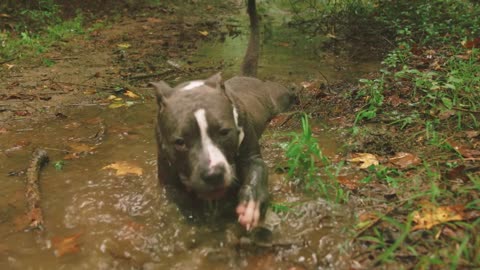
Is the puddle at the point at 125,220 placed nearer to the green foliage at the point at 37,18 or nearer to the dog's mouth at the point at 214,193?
the dog's mouth at the point at 214,193

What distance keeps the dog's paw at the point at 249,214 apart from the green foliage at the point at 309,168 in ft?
1.80

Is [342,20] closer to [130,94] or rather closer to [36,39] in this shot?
[130,94]

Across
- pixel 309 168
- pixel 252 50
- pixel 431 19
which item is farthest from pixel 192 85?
pixel 431 19

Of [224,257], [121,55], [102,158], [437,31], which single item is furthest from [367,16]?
[224,257]

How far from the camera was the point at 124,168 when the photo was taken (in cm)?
421

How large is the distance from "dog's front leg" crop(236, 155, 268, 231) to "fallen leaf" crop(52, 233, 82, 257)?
1.07 m

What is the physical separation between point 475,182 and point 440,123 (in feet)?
4.36

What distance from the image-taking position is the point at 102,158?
441 cm

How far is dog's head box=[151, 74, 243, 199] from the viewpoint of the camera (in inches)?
114

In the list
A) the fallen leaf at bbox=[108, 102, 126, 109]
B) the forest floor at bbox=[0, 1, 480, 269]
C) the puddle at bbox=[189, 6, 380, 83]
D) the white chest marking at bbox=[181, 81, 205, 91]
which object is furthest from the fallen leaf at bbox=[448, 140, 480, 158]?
the fallen leaf at bbox=[108, 102, 126, 109]

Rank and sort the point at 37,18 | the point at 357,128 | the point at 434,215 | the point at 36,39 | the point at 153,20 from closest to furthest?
the point at 434,215
the point at 357,128
the point at 36,39
the point at 37,18
the point at 153,20

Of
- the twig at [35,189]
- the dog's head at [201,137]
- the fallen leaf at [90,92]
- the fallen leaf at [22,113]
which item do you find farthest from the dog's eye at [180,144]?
the fallen leaf at [90,92]

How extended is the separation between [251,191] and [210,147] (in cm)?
42

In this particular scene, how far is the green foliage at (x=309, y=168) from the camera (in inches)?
134
